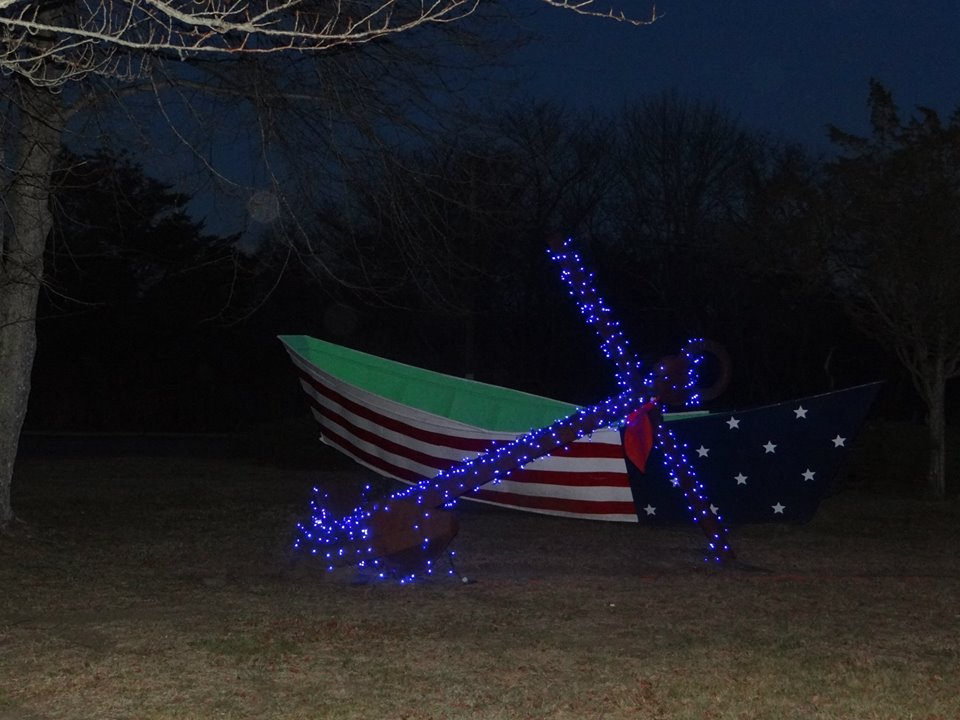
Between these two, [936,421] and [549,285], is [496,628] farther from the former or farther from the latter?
[549,285]

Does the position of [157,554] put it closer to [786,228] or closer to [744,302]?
[786,228]

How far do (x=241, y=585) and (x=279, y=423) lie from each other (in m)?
15.6

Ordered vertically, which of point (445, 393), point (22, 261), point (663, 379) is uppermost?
point (22, 261)

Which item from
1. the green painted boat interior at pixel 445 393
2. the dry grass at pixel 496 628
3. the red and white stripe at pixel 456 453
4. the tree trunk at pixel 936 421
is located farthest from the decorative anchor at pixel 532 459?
the tree trunk at pixel 936 421

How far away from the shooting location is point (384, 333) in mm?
26703

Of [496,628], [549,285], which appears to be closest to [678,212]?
[549,285]

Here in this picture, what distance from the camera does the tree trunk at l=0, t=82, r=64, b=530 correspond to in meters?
9.16

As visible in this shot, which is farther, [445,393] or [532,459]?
[445,393]

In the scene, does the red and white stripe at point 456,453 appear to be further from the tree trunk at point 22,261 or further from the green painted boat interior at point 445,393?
the tree trunk at point 22,261

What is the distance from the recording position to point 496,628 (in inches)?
251

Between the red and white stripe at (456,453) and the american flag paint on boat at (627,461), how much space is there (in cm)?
1

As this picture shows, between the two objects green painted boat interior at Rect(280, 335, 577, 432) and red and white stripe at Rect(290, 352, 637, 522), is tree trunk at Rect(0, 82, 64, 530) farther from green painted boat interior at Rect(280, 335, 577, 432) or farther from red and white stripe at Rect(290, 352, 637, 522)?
green painted boat interior at Rect(280, 335, 577, 432)

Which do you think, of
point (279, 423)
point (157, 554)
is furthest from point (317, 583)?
point (279, 423)

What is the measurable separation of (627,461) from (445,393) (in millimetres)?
3459
